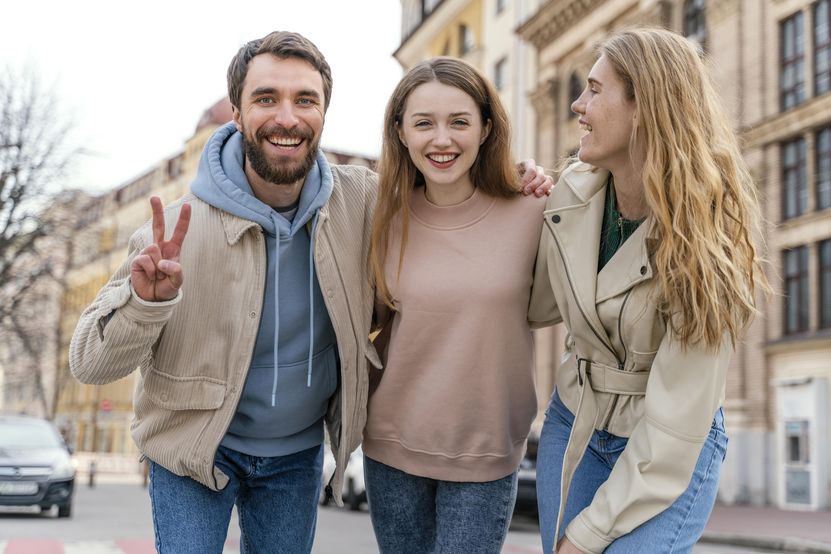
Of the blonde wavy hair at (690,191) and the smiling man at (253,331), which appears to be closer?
the blonde wavy hair at (690,191)

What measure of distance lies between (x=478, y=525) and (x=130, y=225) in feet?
261

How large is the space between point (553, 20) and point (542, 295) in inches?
1278

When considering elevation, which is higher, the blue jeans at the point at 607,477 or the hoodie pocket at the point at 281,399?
the hoodie pocket at the point at 281,399

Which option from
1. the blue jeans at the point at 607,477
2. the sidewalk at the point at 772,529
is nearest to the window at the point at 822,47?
the sidewalk at the point at 772,529

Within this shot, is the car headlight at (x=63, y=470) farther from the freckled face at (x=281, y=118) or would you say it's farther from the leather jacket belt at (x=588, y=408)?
the leather jacket belt at (x=588, y=408)

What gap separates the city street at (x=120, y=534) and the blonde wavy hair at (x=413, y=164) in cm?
795

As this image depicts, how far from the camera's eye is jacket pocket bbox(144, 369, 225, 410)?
11.5 ft

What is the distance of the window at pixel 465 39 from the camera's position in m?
40.8

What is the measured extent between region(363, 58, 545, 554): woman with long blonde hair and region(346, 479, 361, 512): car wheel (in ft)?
53.4

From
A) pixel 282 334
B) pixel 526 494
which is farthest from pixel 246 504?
pixel 526 494

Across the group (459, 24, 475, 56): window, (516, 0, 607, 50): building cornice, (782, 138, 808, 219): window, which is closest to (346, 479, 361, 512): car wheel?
(782, 138, 808, 219): window

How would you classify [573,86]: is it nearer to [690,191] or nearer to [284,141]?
[284,141]

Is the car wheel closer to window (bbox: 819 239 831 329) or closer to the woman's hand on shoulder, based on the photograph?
window (bbox: 819 239 831 329)

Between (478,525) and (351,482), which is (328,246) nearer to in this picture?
(478,525)
